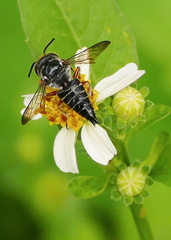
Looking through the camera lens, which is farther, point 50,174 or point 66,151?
point 50,174

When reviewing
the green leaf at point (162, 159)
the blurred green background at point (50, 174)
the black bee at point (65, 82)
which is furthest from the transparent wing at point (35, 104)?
the blurred green background at point (50, 174)

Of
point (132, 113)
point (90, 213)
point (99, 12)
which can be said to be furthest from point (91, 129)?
point (90, 213)

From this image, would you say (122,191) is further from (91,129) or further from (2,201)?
(2,201)

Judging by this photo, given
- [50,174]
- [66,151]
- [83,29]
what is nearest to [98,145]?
[66,151]

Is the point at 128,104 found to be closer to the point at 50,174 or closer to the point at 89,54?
the point at 89,54

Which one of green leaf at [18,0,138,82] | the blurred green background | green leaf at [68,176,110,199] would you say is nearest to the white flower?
green leaf at [68,176,110,199]

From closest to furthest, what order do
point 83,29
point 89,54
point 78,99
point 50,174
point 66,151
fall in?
point 78,99 → point 66,151 → point 89,54 → point 83,29 → point 50,174
